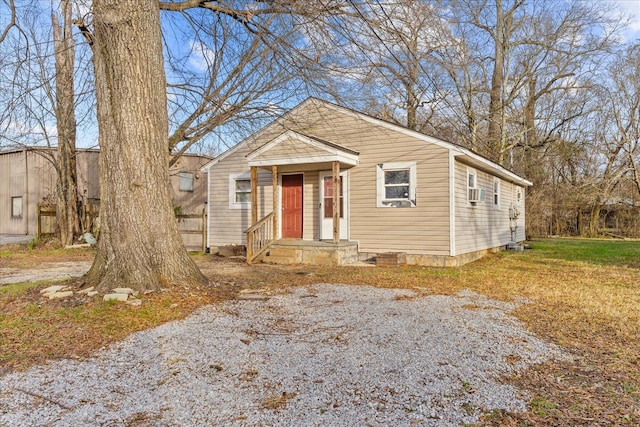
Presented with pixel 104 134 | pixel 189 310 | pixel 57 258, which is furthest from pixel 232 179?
pixel 189 310

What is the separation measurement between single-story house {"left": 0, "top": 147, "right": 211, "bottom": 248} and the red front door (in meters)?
6.98

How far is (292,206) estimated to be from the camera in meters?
12.4

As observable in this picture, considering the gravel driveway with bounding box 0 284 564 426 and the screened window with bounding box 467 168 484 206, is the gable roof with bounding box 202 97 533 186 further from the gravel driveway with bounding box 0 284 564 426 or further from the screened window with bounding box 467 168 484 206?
the gravel driveway with bounding box 0 284 564 426

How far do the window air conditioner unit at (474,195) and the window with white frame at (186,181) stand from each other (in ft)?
47.7

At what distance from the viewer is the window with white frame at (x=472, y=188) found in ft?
38.3

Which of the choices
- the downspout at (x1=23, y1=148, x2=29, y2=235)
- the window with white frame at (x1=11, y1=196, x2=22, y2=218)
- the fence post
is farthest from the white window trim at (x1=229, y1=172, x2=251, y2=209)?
the window with white frame at (x1=11, y1=196, x2=22, y2=218)

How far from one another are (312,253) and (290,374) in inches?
289

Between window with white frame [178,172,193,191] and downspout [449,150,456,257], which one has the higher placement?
window with white frame [178,172,193,191]

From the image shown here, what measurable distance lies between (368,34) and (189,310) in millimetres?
4431

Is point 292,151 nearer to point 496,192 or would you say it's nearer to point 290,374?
point 496,192

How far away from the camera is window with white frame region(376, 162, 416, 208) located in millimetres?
10805

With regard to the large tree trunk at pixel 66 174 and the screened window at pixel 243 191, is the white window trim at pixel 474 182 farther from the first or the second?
the large tree trunk at pixel 66 174

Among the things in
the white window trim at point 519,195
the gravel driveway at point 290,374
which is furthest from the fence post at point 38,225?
the white window trim at point 519,195

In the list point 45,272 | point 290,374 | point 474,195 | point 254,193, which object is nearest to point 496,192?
point 474,195
